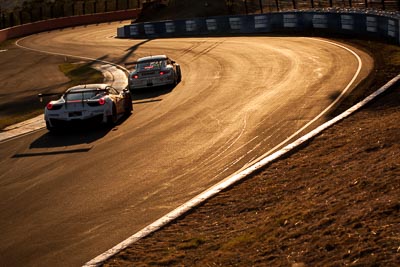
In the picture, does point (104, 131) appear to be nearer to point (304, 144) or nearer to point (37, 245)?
point (304, 144)

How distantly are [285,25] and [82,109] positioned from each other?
2813 centimetres

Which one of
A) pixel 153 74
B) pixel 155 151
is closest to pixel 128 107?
pixel 153 74

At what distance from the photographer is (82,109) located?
73.5ft

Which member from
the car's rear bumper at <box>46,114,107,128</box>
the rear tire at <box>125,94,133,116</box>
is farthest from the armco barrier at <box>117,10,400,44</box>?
the car's rear bumper at <box>46,114,107,128</box>

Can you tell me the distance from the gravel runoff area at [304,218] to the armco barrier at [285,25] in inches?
861

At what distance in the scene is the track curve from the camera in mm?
13094

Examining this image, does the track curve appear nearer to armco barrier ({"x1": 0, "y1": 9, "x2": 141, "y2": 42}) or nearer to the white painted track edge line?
the white painted track edge line

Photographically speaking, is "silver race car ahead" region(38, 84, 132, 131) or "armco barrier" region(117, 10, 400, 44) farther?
"armco barrier" region(117, 10, 400, 44)

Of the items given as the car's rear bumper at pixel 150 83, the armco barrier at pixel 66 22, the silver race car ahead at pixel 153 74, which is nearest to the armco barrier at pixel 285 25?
the silver race car ahead at pixel 153 74

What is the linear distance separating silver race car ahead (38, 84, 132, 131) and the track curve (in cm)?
47

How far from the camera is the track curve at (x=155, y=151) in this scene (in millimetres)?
13094

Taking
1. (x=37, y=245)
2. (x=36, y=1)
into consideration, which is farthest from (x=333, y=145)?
(x=36, y=1)

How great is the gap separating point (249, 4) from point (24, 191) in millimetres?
52516

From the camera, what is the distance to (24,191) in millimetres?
15852
